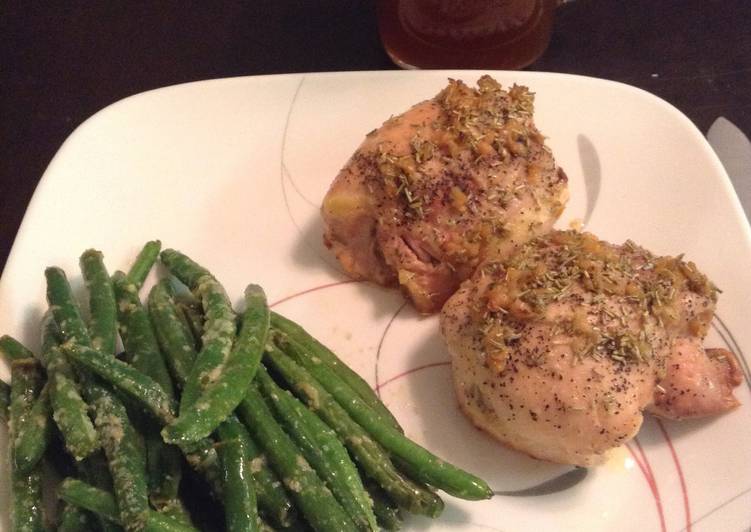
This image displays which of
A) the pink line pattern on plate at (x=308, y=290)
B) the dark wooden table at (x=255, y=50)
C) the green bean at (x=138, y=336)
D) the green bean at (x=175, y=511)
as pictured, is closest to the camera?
the green bean at (x=175, y=511)

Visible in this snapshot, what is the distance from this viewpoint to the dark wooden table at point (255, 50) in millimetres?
3703

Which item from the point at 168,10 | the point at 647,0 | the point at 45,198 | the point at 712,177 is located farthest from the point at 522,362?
the point at 168,10

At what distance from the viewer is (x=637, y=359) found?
82.5 inches

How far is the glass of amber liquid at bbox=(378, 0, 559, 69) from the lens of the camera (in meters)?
3.21

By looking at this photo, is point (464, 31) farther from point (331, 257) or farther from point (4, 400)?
point (4, 400)

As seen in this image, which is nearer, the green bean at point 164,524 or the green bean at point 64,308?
the green bean at point 164,524

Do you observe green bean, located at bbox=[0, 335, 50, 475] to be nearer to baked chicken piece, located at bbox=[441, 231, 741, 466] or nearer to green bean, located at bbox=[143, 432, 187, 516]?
green bean, located at bbox=[143, 432, 187, 516]

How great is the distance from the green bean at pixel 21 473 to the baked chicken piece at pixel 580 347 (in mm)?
1261

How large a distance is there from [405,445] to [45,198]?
1592 mm

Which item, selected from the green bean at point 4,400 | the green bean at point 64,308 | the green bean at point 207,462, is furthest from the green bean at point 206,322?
the green bean at point 4,400

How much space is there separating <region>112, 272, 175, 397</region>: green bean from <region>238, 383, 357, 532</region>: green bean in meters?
0.26

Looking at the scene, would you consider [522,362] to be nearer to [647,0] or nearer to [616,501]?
[616,501]

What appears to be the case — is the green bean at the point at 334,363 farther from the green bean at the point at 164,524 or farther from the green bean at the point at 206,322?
the green bean at the point at 164,524

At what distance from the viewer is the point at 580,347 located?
2.08 meters
